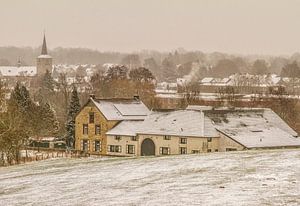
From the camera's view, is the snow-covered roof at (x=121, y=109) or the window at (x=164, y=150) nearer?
the window at (x=164, y=150)

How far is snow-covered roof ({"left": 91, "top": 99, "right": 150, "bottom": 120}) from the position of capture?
70.9 m

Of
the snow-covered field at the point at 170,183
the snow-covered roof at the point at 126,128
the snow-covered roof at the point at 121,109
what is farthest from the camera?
the snow-covered roof at the point at 121,109

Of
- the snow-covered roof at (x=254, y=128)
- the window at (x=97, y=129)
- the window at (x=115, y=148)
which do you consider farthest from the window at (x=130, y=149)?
the snow-covered roof at (x=254, y=128)

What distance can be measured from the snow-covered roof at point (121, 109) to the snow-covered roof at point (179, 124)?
18.8 feet

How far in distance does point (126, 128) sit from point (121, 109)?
15.5 ft

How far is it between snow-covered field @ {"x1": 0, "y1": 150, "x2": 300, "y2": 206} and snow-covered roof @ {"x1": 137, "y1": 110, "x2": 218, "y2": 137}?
3162 cm

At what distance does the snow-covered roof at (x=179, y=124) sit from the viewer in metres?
61.2

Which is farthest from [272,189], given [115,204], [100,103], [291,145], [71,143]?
[71,143]

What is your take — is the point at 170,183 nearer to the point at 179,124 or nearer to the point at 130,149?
the point at 179,124

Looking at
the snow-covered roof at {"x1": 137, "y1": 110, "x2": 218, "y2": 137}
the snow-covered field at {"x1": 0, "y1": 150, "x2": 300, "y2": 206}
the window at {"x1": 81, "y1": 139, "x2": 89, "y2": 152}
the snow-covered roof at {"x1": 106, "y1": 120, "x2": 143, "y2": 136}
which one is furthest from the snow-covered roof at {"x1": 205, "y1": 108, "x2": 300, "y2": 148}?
the snow-covered field at {"x1": 0, "y1": 150, "x2": 300, "y2": 206}

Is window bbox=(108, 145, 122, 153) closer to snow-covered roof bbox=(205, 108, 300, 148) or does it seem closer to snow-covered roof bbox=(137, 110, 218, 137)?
snow-covered roof bbox=(137, 110, 218, 137)

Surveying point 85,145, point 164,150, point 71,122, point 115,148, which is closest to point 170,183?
point 164,150

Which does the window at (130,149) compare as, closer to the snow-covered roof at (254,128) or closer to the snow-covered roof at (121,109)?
the snow-covered roof at (121,109)

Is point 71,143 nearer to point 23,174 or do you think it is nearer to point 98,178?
point 23,174
